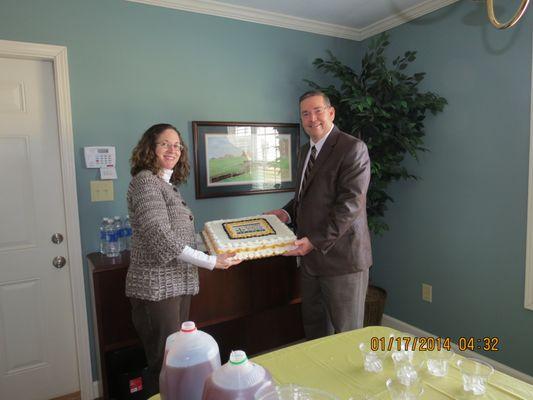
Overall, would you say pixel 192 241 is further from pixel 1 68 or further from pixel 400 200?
pixel 400 200

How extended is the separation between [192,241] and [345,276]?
0.80m

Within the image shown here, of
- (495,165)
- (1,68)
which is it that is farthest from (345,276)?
(1,68)

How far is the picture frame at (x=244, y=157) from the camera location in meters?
2.65

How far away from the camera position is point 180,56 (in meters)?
2.53

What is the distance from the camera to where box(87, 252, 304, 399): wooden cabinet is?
212 centimetres

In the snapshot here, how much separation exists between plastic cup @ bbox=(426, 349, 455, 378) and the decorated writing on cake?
3.27ft

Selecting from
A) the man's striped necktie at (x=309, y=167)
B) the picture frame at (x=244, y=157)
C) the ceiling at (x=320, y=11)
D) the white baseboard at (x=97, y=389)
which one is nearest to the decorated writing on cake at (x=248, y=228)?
the man's striped necktie at (x=309, y=167)

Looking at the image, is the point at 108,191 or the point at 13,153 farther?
the point at 108,191

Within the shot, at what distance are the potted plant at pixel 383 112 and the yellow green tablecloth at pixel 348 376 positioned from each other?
153 centimetres

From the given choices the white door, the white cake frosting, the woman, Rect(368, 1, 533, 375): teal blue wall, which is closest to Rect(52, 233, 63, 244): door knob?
Answer: the white door

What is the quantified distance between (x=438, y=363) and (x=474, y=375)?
95mm

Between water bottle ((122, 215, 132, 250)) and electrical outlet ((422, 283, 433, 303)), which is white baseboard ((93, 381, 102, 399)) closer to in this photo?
water bottle ((122, 215, 132, 250))

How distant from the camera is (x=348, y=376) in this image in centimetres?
113

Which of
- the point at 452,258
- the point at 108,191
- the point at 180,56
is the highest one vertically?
the point at 180,56
